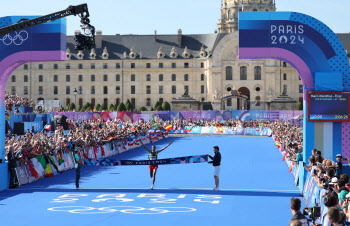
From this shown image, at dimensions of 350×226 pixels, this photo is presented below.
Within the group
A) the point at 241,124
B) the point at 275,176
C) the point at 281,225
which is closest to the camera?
the point at 281,225

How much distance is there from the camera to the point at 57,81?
115000mm

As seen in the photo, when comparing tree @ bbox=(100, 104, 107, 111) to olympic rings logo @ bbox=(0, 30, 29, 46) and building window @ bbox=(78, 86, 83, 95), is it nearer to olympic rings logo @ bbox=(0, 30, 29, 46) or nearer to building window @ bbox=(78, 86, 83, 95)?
building window @ bbox=(78, 86, 83, 95)

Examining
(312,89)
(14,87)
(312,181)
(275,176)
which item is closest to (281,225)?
(312,181)

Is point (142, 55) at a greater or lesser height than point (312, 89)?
greater

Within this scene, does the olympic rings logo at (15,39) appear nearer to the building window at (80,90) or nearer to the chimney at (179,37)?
the building window at (80,90)

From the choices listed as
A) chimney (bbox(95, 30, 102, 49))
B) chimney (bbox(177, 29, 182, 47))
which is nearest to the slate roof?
chimney (bbox(177, 29, 182, 47))

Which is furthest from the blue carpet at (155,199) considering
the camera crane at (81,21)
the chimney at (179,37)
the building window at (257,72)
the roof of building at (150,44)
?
the chimney at (179,37)

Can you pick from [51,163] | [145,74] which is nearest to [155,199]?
[51,163]

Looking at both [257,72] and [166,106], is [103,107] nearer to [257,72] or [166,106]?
[166,106]

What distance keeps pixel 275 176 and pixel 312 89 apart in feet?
18.9

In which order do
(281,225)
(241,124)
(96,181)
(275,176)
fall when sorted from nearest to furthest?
(281,225) < (96,181) < (275,176) < (241,124)

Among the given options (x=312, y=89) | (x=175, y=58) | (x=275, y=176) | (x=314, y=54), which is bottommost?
(x=275, y=176)

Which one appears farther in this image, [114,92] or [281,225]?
[114,92]

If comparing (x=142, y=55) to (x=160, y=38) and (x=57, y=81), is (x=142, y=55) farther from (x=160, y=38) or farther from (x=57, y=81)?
(x=57, y=81)
